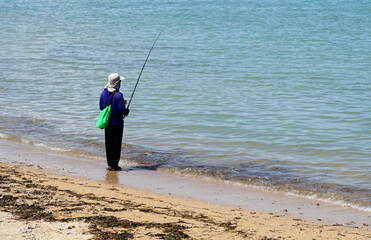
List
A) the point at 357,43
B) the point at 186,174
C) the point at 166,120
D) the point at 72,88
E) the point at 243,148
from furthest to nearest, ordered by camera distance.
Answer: the point at 357,43
the point at 72,88
the point at 166,120
the point at 243,148
the point at 186,174

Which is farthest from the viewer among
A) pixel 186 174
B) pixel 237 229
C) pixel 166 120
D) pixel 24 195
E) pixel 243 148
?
pixel 166 120

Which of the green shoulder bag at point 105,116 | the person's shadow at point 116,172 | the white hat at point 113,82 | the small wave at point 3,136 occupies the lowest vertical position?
the person's shadow at point 116,172

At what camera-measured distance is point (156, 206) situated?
6.20 meters

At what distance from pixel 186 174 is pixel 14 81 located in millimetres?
9021

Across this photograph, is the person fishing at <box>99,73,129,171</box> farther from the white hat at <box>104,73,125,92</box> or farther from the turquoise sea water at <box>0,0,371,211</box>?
the turquoise sea water at <box>0,0,371,211</box>

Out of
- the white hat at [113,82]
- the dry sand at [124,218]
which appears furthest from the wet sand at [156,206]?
the white hat at [113,82]

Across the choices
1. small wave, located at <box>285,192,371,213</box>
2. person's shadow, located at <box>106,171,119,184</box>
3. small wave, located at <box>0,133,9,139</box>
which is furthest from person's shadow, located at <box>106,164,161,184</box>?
small wave, located at <box>0,133,9,139</box>

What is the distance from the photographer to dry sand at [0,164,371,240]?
199 inches

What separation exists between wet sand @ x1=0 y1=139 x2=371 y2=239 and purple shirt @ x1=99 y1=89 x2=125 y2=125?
72cm

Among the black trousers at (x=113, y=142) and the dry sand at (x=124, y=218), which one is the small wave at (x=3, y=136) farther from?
the dry sand at (x=124, y=218)

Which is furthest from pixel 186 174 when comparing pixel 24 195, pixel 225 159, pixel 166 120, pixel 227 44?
pixel 227 44

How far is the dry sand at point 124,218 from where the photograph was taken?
5.05 metres

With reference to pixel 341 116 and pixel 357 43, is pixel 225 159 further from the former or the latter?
pixel 357 43

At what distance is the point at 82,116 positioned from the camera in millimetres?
11930
